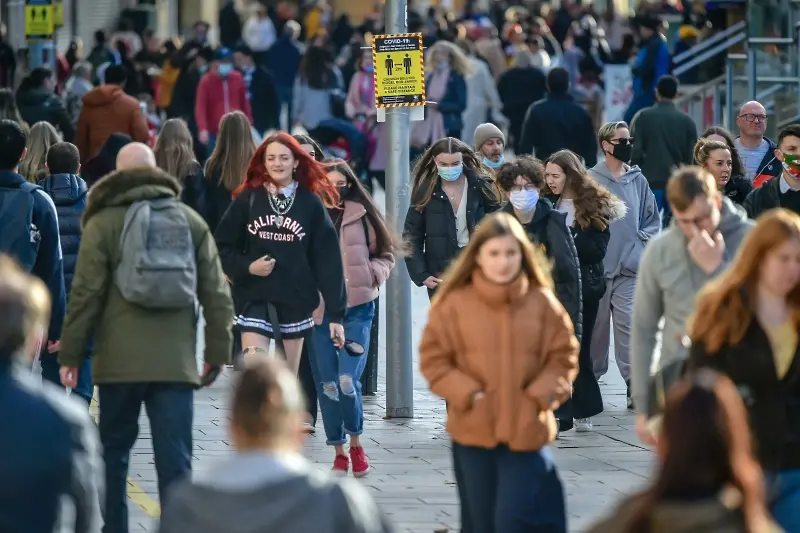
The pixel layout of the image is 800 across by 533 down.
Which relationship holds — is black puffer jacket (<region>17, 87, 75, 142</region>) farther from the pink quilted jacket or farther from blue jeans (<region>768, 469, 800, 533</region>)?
blue jeans (<region>768, 469, 800, 533</region>)

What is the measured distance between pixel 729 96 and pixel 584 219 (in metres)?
12.2

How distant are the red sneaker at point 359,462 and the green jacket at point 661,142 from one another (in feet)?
22.1

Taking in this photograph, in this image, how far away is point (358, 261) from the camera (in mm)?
10734

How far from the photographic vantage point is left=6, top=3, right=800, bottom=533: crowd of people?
473 cm

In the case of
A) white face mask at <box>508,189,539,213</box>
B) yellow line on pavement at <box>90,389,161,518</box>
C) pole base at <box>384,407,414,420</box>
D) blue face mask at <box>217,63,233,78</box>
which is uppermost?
blue face mask at <box>217,63,233,78</box>

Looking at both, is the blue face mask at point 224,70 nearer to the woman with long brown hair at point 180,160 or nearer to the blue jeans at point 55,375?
the woman with long brown hair at point 180,160

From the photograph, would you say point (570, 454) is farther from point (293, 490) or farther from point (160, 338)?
point (293, 490)

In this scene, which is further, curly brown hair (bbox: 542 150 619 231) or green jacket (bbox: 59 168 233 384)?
curly brown hair (bbox: 542 150 619 231)

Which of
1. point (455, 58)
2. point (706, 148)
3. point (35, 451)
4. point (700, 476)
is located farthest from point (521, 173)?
point (455, 58)

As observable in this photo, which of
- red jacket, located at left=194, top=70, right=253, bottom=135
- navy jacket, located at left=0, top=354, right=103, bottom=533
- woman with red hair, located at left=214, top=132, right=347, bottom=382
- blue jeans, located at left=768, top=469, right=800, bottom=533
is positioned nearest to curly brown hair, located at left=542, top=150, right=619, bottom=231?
woman with red hair, located at left=214, top=132, right=347, bottom=382

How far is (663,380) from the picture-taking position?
22.8 ft

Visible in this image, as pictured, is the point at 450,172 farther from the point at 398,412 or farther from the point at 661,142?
the point at 661,142

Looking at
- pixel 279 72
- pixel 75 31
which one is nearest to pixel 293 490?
pixel 279 72

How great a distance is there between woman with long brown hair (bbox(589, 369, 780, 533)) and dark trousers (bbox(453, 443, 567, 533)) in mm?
2621
